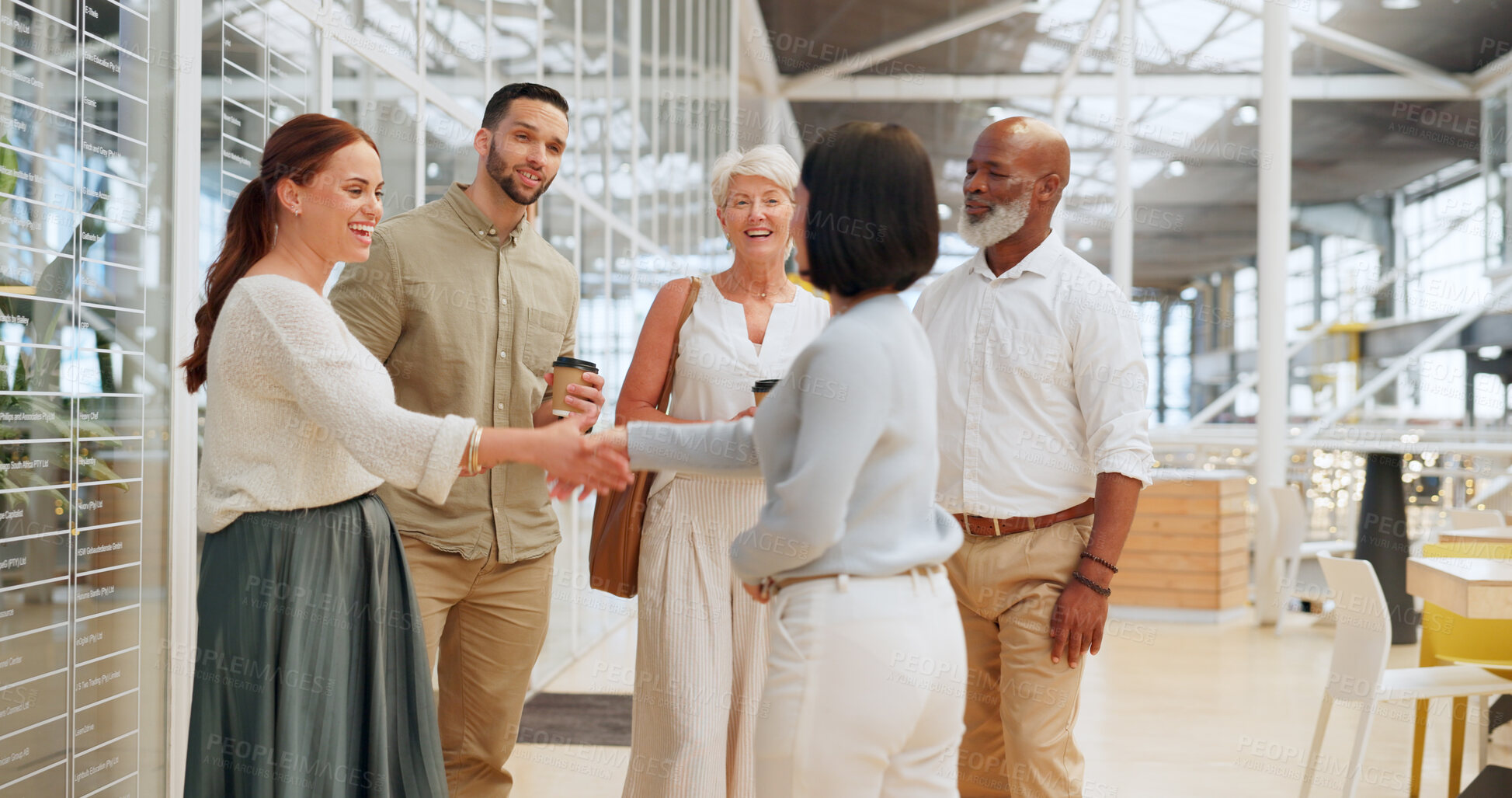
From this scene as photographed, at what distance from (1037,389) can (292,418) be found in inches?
52.1

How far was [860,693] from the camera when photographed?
1.42 m

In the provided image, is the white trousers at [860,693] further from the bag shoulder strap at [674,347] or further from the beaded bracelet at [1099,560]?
the bag shoulder strap at [674,347]

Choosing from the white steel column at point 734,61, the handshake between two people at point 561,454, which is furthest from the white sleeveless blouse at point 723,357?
the white steel column at point 734,61

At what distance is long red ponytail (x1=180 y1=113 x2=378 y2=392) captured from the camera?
1781mm

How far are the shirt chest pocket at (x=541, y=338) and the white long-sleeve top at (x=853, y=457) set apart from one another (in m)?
1.08

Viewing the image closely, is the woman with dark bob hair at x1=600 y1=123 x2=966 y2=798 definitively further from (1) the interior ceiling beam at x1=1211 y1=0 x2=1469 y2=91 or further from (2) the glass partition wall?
(1) the interior ceiling beam at x1=1211 y1=0 x2=1469 y2=91

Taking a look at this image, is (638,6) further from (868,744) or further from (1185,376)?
(1185,376)

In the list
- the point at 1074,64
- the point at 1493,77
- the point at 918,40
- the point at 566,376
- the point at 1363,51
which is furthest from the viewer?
the point at 1493,77

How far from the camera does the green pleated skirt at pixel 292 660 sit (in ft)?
5.43

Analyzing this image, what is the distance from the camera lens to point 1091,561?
6.98 ft

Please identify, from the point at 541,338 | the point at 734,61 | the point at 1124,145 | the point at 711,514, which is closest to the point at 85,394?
the point at 541,338

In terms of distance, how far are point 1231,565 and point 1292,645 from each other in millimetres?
923

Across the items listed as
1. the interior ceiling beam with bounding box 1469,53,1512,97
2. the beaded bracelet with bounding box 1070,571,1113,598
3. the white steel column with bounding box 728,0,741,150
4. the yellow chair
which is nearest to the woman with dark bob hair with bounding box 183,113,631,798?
the beaded bracelet with bounding box 1070,571,1113,598

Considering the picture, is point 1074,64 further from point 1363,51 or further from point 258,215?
point 258,215
